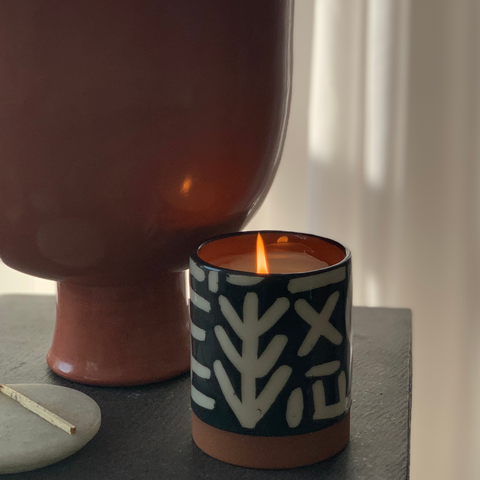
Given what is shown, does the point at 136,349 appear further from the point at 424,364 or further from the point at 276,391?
the point at 424,364

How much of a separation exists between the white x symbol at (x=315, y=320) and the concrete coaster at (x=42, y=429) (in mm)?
137

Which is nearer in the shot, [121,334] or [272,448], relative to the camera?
[272,448]

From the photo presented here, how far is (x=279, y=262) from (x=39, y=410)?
17 cm

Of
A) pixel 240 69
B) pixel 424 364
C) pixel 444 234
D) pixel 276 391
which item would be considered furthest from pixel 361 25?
pixel 276 391

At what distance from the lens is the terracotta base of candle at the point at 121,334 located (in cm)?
47

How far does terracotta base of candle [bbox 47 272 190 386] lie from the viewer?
467 millimetres

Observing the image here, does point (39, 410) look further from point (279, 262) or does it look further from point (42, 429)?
point (279, 262)

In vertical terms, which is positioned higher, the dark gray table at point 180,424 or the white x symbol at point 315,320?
the white x symbol at point 315,320

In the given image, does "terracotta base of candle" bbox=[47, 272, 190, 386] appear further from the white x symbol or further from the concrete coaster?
the white x symbol

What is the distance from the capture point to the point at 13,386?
43cm

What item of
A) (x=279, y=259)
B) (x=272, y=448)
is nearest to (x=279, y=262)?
(x=279, y=259)

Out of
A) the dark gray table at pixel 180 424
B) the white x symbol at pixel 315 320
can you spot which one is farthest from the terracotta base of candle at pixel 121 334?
the white x symbol at pixel 315 320

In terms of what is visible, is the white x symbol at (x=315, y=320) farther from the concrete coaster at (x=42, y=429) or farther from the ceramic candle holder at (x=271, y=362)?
the concrete coaster at (x=42, y=429)

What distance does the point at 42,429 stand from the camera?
1.24ft
